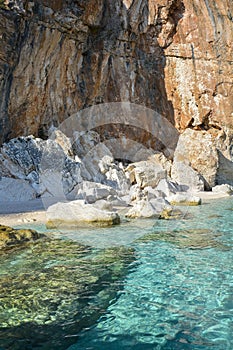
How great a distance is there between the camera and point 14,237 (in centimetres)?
694

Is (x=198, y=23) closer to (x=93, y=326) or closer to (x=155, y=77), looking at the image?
(x=155, y=77)

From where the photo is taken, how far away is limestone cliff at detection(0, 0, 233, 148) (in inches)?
800

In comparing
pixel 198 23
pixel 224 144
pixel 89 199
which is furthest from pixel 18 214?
pixel 198 23

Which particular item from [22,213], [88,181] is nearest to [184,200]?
[88,181]

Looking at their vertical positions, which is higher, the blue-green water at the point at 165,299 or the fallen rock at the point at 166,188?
the fallen rock at the point at 166,188

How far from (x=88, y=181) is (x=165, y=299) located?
12.6 m

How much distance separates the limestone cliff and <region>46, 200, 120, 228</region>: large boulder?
1088 cm

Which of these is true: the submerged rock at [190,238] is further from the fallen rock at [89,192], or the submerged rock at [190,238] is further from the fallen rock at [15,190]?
the fallen rock at [15,190]

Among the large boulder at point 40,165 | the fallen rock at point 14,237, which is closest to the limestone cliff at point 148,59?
the large boulder at point 40,165

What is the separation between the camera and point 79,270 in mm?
5324

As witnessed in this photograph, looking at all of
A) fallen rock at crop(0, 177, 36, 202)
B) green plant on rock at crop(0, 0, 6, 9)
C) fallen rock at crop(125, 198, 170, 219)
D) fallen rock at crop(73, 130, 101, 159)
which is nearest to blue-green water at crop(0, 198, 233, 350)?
fallen rock at crop(125, 198, 170, 219)

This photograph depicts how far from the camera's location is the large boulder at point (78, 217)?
9141 millimetres

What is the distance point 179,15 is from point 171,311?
24669 millimetres

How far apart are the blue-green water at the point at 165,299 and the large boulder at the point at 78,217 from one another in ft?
4.27
